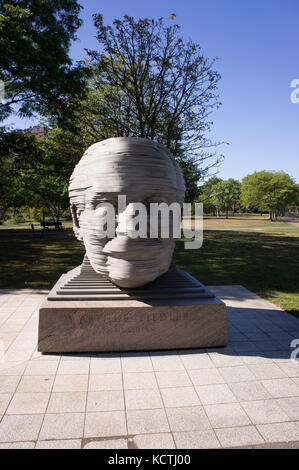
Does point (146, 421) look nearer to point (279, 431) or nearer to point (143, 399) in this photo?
point (143, 399)

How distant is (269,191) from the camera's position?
5147 centimetres

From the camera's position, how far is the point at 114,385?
3.82 metres

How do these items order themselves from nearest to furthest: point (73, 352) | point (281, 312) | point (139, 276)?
point (139, 276) → point (73, 352) → point (281, 312)

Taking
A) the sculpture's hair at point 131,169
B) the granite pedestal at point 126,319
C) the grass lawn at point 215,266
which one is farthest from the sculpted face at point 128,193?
the grass lawn at point 215,266

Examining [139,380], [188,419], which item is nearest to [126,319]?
[139,380]

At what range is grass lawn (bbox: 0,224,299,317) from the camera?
9.03m

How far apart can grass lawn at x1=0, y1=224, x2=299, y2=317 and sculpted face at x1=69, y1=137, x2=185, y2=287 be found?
4445 mm

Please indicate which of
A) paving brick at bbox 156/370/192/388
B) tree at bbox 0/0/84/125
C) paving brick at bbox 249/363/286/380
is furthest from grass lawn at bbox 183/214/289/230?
paving brick at bbox 156/370/192/388

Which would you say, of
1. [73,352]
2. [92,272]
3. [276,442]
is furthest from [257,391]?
[92,272]

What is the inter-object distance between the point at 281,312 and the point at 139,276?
14.2 feet

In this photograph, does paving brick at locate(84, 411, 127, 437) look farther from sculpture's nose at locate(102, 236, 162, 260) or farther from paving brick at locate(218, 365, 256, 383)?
sculpture's nose at locate(102, 236, 162, 260)

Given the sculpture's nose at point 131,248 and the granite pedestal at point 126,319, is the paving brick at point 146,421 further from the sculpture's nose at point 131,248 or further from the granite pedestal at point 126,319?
the sculpture's nose at point 131,248

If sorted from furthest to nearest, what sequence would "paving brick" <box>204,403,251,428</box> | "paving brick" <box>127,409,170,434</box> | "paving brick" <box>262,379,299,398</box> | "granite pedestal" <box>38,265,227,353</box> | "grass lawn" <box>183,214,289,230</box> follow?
"grass lawn" <box>183,214,289,230</box>, "granite pedestal" <box>38,265,227,353</box>, "paving brick" <box>262,379,299,398</box>, "paving brick" <box>204,403,251,428</box>, "paving brick" <box>127,409,170,434</box>

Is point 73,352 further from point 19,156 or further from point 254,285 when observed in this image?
point 19,156
